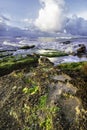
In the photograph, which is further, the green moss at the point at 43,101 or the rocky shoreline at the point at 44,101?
the green moss at the point at 43,101

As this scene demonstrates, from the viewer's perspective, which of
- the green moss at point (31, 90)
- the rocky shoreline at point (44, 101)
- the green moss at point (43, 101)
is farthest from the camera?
the green moss at point (31, 90)

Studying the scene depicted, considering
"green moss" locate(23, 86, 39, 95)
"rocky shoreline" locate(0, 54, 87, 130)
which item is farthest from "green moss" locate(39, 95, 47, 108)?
"green moss" locate(23, 86, 39, 95)

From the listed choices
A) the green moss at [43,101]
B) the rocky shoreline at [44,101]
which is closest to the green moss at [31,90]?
the rocky shoreline at [44,101]

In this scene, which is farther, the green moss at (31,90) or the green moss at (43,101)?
the green moss at (31,90)

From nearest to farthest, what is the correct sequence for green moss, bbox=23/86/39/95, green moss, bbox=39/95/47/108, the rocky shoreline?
1. the rocky shoreline
2. green moss, bbox=39/95/47/108
3. green moss, bbox=23/86/39/95

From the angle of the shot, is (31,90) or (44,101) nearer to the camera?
(44,101)

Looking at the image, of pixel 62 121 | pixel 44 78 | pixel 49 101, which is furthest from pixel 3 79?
pixel 62 121

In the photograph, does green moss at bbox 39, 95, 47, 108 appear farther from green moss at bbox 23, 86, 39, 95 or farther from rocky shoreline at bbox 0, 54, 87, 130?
green moss at bbox 23, 86, 39, 95

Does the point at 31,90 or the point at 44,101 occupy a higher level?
the point at 31,90

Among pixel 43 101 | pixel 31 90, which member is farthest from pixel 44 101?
pixel 31 90

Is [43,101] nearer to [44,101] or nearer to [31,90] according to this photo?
[44,101]

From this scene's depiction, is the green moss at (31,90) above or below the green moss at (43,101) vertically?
above

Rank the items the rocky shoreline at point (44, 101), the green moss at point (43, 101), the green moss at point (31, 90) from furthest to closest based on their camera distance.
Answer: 1. the green moss at point (31, 90)
2. the green moss at point (43, 101)
3. the rocky shoreline at point (44, 101)

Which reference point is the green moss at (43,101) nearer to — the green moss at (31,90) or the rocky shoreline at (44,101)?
the rocky shoreline at (44,101)
